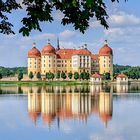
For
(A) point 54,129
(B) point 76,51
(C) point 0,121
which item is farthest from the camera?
(B) point 76,51

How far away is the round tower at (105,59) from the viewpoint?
3231 inches

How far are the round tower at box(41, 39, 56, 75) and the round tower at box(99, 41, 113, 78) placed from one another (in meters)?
8.85

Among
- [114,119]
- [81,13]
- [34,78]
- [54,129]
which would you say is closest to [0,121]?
[54,129]

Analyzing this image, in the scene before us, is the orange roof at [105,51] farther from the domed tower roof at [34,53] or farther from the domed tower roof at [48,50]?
the domed tower roof at [34,53]

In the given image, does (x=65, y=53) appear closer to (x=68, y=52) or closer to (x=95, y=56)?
(x=68, y=52)

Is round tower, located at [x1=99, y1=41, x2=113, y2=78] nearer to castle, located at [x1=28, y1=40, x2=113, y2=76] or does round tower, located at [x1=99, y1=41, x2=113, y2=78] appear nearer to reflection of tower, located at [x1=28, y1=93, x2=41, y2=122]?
castle, located at [x1=28, y1=40, x2=113, y2=76]

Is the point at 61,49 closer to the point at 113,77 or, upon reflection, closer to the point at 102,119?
the point at 113,77

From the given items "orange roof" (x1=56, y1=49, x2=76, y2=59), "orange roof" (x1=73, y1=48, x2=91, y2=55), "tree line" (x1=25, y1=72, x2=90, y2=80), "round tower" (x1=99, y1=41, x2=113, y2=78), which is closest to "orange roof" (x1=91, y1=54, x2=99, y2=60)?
"round tower" (x1=99, y1=41, x2=113, y2=78)

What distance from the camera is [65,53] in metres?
84.9

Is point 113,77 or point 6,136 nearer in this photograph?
point 6,136

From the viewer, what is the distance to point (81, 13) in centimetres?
444

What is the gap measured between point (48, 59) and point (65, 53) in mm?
4282

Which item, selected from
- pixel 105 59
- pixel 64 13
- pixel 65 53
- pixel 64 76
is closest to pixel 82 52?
pixel 65 53

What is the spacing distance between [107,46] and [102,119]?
217ft
